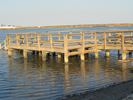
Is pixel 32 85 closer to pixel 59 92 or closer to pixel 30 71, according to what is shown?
pixel 59 92

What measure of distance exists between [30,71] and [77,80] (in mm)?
4292

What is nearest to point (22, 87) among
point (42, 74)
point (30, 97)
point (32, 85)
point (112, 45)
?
point (32, 85)

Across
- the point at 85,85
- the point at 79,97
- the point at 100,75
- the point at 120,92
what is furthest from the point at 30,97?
the point at 100,75

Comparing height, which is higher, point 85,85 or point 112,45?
point 112,45

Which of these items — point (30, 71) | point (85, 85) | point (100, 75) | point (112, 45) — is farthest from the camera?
point (112, 45)

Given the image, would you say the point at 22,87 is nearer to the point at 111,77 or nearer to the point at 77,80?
the point at 77,80

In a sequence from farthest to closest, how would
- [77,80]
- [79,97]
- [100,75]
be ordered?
1. [100,75]
2. [77,80]
3. [79,97]

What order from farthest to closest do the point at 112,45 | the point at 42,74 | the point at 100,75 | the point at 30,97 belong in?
the point at 112,45, the point at 42,74, the point at 100,75, the point at 30,97

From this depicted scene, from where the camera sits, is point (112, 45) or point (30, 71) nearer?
point (30, 71)

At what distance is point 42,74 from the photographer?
12.7 metres

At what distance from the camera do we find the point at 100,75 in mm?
11883

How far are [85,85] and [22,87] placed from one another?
3.21 metres

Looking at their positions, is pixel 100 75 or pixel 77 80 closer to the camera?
pixel 77 80

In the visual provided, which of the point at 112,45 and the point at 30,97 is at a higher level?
the point at 112,45
